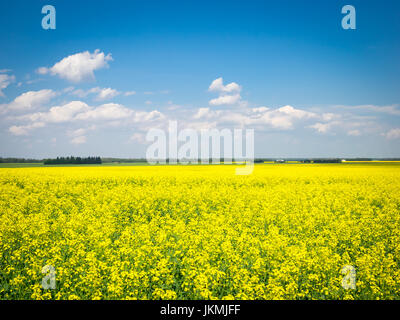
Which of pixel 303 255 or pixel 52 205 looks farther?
pixel 52 205

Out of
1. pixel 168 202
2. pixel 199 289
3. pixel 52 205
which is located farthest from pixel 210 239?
pixel 52 205

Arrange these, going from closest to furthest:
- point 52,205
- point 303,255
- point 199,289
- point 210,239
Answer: point 199,289
point 303,255
point 210,239
point 52,205

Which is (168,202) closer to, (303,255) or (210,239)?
(210,239)

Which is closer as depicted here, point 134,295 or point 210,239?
point 134,295

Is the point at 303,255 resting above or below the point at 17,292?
above

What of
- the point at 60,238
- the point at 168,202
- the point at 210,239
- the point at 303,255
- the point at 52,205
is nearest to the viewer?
the point at 303,255

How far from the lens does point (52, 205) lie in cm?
1212

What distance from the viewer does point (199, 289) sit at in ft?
15.7

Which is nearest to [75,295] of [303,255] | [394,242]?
[303,255]

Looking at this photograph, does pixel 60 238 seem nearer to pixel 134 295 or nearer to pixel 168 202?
pixel 134 295

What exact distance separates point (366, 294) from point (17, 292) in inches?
257
